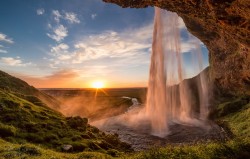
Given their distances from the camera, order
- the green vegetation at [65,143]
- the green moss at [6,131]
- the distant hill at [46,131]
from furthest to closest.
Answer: the distant hill at [46,131] → the green moss at [6,131] → the green vegetation at [65,143]

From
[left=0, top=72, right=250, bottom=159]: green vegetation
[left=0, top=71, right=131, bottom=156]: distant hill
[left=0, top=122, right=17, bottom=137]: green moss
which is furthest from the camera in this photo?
[left=0, top=71, right=131, bottom=156]: distant hill

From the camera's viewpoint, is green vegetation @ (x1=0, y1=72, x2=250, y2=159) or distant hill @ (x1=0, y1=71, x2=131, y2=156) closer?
green vegetation @ (x1=0, y1=72, x2=250, y2=159)

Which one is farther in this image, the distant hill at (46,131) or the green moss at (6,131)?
the distant hill at (46,131)

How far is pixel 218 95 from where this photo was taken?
285ft

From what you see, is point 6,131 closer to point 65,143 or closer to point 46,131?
point 46,131

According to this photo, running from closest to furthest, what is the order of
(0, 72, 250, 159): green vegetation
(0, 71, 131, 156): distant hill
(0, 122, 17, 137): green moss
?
(0, 72, 250, 159): green vegetation
(0, 122, 17, 137): green moss
(0, 71, 131, 156): distant hill

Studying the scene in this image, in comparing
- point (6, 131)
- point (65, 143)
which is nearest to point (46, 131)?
point (65, 143)

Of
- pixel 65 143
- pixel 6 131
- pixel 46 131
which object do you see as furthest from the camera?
pixel 46 131

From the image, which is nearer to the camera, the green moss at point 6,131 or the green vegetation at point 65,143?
the green vegetation at point 65,143

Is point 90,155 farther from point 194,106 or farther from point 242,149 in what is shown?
point 194,106

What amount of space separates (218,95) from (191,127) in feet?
116

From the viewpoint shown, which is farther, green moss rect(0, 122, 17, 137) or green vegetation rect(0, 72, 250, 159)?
green moss rect(0, 122, 17, 137)

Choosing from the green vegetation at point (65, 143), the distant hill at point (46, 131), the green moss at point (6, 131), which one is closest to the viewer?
the green vegetation at point (65, 143)

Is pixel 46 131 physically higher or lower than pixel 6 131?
lower
